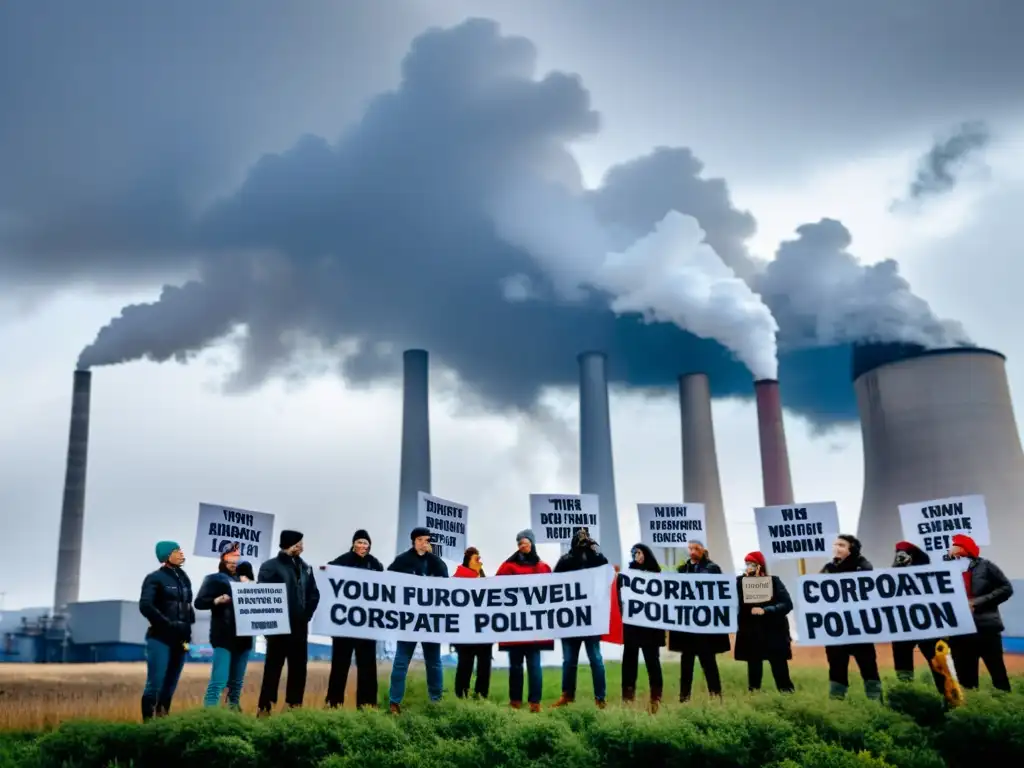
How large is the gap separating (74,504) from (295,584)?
42.7m

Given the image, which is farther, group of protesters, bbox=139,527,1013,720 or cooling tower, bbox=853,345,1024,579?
cooling tower, bbox=853,345,1024,579

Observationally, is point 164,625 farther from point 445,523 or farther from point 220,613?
point 445,523

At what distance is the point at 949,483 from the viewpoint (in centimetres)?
3269

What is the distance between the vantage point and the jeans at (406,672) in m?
9.80

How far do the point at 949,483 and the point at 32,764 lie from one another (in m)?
29.6

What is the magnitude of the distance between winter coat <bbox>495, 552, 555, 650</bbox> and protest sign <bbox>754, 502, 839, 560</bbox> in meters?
3.45

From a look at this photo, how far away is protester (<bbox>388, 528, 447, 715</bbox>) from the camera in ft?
32.2

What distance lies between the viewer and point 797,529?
515 inches

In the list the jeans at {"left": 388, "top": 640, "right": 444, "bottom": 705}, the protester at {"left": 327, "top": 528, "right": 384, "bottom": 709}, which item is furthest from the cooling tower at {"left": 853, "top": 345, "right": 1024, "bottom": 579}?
the protester at {"left": 327, "top": 528, "right": 384, "bottom": 709}

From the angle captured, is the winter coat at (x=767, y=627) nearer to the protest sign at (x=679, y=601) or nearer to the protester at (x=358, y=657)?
the protest sign at (x=679, y=601)

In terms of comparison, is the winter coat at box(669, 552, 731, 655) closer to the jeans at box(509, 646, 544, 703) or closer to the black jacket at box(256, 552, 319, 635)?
the jeans at box(509, 646, 544, 703)

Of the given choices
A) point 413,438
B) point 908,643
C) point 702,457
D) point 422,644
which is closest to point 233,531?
point 422,644

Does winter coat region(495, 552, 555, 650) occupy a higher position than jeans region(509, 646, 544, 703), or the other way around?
winter coat region(495, 552, 555, 650)

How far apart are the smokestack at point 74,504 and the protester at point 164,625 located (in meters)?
41.8
